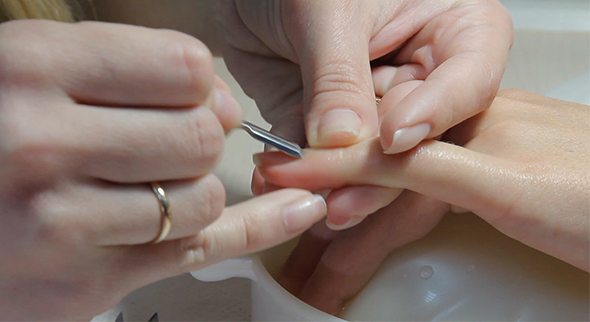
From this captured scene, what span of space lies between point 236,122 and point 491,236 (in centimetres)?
38

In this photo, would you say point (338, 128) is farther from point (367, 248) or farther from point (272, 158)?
point (367, 248)

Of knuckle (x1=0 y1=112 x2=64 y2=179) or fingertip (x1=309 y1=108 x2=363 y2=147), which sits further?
fingertip (x1=309 y1=108 x2=363 y2=147)

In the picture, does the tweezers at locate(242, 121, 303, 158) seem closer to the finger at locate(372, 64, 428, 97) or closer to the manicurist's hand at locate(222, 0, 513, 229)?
the manicurist's hand at locate(222, 0, 513, 229)

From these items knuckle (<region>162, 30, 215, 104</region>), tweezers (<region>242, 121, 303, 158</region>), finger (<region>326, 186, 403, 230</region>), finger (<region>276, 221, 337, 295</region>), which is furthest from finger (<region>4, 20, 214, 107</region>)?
finger (<region>276, 221, 337, 295</region>)

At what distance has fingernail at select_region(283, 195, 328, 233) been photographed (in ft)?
1.31

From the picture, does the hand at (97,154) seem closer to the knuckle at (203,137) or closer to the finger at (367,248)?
the knuckle at (203,137)

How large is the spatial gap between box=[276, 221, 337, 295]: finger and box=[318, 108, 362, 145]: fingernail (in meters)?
Answer: 0.17

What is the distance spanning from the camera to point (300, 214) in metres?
0.40

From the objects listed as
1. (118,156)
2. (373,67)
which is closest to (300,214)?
(118,156)

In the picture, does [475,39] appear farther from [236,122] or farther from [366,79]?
[236,122]

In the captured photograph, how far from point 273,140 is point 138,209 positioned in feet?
0.54

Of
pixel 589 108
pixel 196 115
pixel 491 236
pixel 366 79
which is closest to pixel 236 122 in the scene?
pixel 196 115

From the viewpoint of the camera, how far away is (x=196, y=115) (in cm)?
31

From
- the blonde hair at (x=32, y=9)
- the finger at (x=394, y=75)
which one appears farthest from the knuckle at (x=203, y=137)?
the blonde hair at (x=32, y=9)
